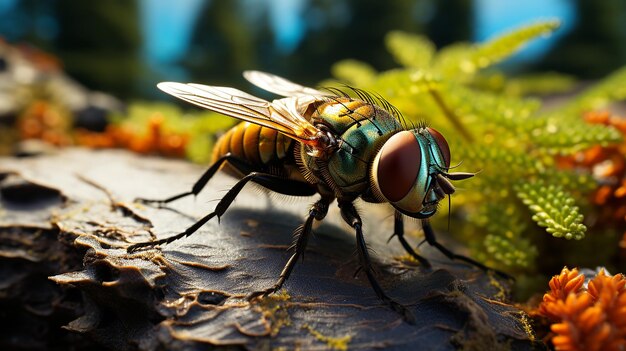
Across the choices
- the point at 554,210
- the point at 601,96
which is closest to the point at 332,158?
the point at 554,210

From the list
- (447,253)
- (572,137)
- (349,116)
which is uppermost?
(572,137)

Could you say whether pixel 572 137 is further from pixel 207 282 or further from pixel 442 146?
pixel 207 282

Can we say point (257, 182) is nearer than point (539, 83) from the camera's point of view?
Yes

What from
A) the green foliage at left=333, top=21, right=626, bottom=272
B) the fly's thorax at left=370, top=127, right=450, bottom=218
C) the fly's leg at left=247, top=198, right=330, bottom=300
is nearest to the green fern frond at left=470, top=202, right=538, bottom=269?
the green foliage at left=333, top=21, right=626, bottom=272

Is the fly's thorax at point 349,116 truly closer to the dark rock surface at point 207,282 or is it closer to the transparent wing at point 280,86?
the transparent wing at point 280,86

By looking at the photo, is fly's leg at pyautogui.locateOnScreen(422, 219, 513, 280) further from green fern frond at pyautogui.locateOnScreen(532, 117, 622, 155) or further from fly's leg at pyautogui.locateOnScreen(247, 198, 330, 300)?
green fern frond at pyautogui.locateOnScreen(532, 117, 622, 155)
